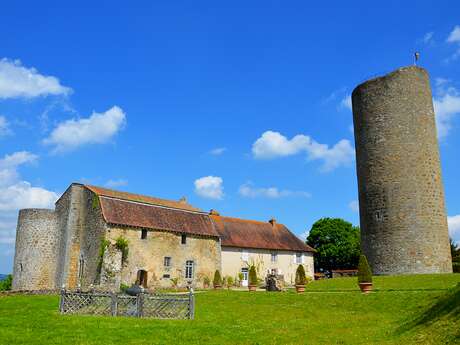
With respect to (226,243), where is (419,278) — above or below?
below

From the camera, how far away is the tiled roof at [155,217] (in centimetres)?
3338

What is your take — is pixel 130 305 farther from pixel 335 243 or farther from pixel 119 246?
pixel 335 243

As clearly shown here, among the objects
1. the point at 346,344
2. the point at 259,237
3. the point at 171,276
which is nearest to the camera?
the point at 346,344

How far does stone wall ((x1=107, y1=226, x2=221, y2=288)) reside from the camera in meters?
32.6

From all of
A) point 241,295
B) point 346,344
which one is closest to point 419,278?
point 241,295

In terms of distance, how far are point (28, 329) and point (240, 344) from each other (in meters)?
5.88

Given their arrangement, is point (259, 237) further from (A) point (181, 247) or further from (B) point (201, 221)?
(A) point (181, 247)

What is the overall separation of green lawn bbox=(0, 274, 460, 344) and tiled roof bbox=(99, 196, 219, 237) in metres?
12.5

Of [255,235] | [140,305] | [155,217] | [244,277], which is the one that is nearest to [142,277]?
[155,217]

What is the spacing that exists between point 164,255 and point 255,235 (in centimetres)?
1031

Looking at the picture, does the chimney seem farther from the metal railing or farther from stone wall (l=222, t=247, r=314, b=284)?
the metal railing

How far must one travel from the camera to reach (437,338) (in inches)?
365

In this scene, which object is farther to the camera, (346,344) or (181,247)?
(181,247)

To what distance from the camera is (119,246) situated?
105 feet
